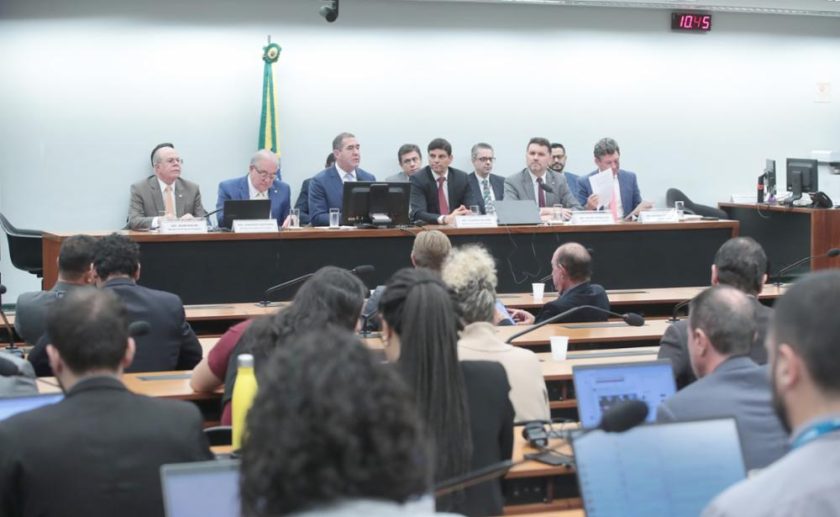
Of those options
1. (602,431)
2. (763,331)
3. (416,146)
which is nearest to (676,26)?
(416,146)

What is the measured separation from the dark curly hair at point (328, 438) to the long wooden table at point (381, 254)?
6.16 metres

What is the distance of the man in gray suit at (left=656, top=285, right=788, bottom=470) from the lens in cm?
277

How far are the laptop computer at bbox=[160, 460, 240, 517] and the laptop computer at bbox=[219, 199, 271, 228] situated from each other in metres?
5.56

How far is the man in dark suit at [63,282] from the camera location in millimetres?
4617

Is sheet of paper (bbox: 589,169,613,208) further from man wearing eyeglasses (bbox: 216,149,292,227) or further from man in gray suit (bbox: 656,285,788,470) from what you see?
man in gray suit (bbox: 656,285,788,470)

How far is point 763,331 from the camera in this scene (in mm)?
3885

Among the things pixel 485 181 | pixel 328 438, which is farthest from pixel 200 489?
pixel 485 181

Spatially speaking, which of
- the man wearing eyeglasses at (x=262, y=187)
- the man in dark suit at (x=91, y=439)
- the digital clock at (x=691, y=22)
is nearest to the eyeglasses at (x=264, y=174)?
the man wearing eyeglasses at (x=262, y=187)

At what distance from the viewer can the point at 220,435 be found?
128 inches

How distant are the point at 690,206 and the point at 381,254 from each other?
4.93 metres

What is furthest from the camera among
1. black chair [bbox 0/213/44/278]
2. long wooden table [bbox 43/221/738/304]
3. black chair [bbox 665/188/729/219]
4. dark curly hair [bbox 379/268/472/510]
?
black chair [bbox 665/188/729/219]

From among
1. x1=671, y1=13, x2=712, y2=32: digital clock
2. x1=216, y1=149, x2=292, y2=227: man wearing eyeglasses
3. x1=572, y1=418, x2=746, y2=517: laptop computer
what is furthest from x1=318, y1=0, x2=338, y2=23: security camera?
x1=572, y1=418, x2=746, y2=517: laptop computer

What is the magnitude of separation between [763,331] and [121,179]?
288 inches

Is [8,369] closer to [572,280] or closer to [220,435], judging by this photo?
[220,435]
